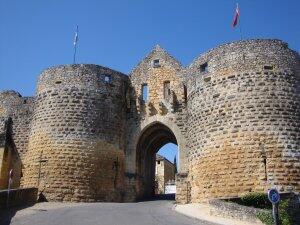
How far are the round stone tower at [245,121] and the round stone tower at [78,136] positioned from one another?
467 centimetres

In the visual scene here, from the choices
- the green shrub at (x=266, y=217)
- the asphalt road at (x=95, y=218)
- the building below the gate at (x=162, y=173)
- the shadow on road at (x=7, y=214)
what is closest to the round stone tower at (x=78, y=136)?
the shadow on road at (x=7, y=214)

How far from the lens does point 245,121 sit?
18.3m

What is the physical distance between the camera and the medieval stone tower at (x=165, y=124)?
17.9 m

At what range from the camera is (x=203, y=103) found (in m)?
20.1

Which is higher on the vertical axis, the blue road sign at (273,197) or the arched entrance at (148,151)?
the arched entrance at (148,151)

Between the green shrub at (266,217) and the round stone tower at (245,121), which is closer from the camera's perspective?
the green shrub at (266,217)

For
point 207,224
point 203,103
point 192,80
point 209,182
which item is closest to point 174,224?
point 207,224

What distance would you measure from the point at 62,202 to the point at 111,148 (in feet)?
12.9

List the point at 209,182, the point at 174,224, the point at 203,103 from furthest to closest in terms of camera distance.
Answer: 1. the point at 203,103
2. the point at 209,182
3. the point at 174,224

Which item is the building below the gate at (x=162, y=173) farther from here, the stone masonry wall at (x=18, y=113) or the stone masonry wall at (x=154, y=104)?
the stone masonry wall at (x=18, y=113)

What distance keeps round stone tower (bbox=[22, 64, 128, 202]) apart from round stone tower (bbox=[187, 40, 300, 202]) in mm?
4666

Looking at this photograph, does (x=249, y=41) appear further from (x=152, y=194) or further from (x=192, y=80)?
(x=152, y=194)

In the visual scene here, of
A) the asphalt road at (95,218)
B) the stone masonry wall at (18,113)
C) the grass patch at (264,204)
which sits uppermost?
the stone masonry wall at (18,113)

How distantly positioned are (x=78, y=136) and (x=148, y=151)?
6.50m
